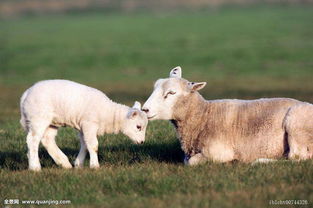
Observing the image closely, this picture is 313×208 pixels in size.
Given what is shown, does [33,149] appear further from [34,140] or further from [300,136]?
[300,136]

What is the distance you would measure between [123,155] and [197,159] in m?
1.56

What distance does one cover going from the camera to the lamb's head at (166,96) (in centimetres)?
1063

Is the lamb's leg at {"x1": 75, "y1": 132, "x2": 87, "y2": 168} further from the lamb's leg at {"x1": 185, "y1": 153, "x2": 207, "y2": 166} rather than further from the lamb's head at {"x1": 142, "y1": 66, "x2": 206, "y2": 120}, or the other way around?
the lamb's leg at {"x1": 185, "y1": 153, "x2": 207, "y2": 166}

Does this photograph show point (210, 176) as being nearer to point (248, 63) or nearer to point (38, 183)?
point (38, 183)

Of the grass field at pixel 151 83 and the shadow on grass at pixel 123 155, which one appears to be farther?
the shadow on grass at pixel 123 155

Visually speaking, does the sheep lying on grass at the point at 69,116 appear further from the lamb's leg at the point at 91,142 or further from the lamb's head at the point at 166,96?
the lamb's head at the point at 166,96

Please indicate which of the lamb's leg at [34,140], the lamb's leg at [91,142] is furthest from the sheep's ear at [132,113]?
the lamb's leg at [34,140]

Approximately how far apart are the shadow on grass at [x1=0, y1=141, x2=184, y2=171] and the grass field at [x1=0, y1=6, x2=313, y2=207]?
0.06 feet

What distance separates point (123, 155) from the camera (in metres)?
11.6

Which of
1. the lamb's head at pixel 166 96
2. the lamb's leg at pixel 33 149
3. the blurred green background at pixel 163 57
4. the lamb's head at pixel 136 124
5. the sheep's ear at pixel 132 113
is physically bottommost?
the lamb's leg at pixel 33 149

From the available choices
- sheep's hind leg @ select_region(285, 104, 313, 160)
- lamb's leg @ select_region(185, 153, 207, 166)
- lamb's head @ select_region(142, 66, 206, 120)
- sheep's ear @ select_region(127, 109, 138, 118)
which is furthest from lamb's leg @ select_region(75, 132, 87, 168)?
sheep's hind leg @ select_region(285, 104, 313, 160)

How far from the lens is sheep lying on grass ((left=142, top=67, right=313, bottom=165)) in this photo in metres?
10.4

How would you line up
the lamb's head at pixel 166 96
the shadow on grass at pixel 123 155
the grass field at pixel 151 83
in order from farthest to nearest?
the shadow on grass at pixel 123 155 → the lamb's head at pixel 166 96 → the grass field at pixel 151 83

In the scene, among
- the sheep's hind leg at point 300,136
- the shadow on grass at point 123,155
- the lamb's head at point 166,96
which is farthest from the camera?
the shadow on grass at point 123,155
